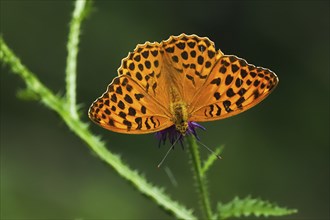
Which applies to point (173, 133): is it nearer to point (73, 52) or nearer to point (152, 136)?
point (73, 52)

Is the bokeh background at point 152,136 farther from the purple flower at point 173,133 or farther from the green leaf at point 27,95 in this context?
the green leaf at point 27,95

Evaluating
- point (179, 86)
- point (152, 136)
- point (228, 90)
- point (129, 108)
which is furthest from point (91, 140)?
point (152, 136)

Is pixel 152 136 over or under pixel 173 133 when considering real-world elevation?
over

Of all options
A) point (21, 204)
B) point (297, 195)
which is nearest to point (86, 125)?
point (21, 204)

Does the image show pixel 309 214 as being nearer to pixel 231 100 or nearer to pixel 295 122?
pixel 295 122

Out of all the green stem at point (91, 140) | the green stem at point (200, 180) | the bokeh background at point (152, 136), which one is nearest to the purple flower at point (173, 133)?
the green stem at point (200, 180)

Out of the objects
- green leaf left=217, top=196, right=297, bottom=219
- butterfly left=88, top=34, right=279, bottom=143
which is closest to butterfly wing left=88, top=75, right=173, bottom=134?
butterfly left=88, top=34, right=279, bottom=143
